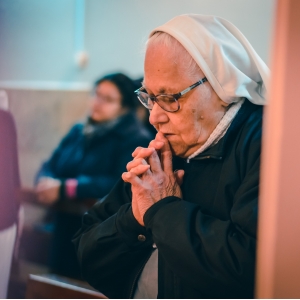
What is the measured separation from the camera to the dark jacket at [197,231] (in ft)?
3.09

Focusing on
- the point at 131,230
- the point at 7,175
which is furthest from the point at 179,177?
the point at 7,175

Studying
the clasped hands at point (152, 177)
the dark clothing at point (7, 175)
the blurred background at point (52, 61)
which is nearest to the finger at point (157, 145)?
the clasped hands at point (152, 177)

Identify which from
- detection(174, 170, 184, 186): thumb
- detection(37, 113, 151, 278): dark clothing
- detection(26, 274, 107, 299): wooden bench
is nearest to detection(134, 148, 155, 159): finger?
detection(174, 170, 184, 186): thumb

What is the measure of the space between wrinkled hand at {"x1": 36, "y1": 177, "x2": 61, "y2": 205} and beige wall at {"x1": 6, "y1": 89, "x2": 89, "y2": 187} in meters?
0.10

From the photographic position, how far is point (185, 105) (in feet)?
3.68

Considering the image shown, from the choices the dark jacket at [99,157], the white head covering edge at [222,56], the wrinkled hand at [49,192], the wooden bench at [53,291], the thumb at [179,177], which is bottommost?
the wrinkled hand at [49,192]

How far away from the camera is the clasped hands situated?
1.09 meters

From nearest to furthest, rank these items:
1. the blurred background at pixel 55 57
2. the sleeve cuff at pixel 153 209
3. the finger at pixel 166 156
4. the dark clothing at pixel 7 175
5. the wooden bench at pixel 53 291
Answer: the sleeve cuff at pixel 153 209 < the finger at pixel 166 156 < the wooden bench at pixel 53 291 < the dark clothing at pixel 7 175 < the blurred background at pixel 55 57

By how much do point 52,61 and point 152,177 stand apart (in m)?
2.21

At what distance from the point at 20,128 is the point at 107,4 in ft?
3.03

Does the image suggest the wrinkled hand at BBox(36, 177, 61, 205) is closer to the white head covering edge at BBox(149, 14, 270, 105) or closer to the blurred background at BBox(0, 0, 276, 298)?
the blurred background at BBox(0, 0, 276, 298)

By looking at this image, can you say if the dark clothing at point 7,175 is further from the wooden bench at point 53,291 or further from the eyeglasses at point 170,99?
the eyeglasses at point 170,99

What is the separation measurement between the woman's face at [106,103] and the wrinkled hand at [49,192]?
472 millimetres

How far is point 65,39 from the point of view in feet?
9.98
